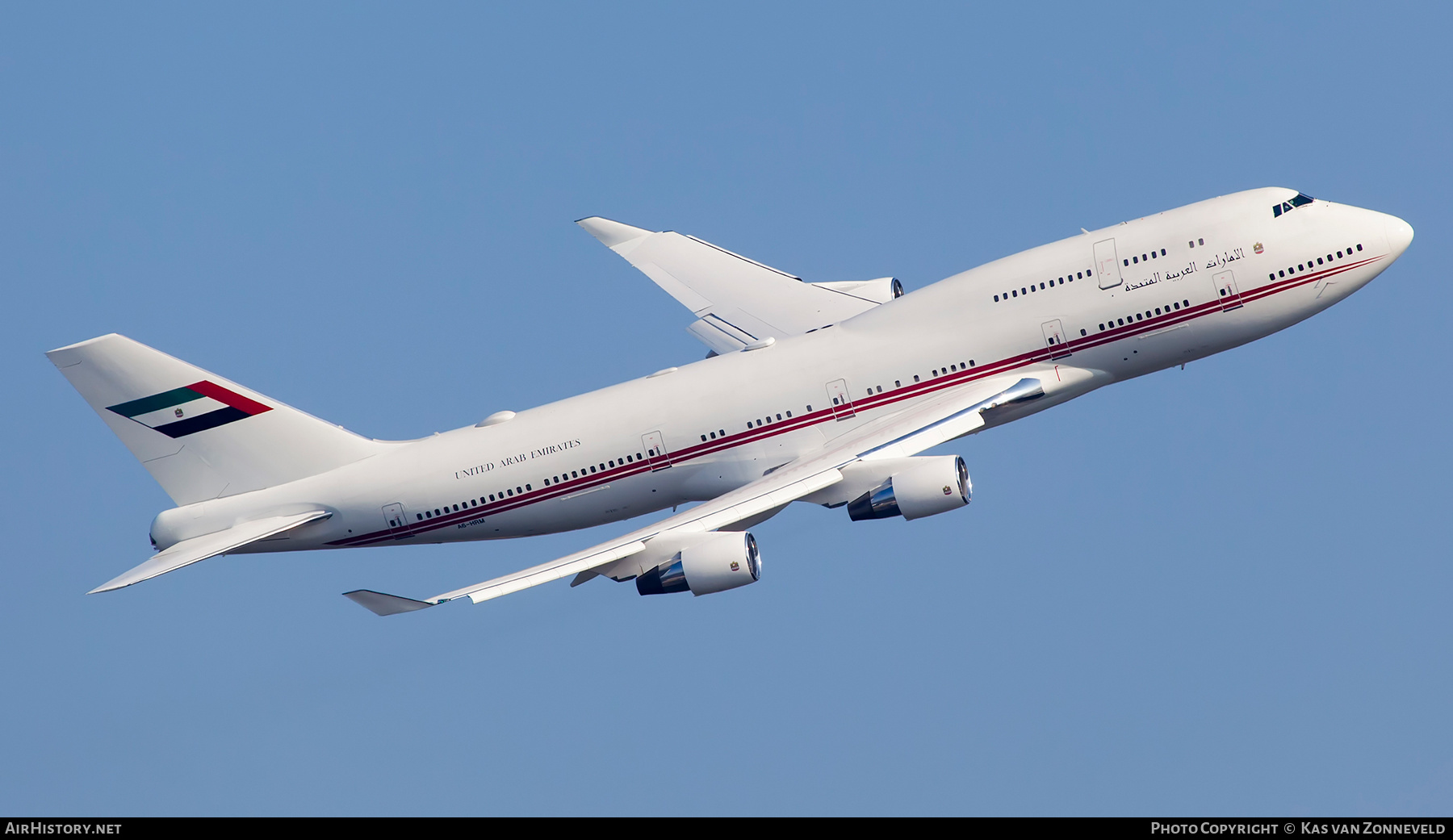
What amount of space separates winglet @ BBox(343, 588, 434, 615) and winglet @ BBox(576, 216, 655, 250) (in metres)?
27.8

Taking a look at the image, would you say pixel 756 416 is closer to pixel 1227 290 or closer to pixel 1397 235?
pixel 1227 290

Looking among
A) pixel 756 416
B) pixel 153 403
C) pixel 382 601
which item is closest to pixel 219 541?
pixel 153 403

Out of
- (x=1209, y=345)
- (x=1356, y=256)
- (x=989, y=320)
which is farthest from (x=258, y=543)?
(x=1356, y=256)

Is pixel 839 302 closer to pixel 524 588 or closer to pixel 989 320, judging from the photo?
pixel 989 320

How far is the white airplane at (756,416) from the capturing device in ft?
182

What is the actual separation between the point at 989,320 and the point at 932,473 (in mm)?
6007

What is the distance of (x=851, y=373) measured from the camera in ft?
189

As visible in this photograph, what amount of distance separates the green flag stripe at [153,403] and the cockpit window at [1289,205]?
37.6 m

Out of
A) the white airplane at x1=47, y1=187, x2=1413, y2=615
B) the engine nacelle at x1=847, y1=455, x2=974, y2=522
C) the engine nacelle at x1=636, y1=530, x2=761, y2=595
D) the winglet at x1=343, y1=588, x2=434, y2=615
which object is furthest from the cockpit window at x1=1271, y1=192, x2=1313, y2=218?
the winglet at x1=343, y1=588, x2=434, y2=615

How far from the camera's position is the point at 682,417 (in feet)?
190

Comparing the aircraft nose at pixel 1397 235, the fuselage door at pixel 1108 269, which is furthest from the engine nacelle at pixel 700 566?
the aircraft nose at pixel 1397 235

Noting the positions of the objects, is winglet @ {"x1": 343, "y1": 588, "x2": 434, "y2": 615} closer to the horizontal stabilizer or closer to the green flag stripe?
the horizontal stabilizer

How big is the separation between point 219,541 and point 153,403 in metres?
5.50

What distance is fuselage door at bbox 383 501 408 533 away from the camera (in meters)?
59.8
